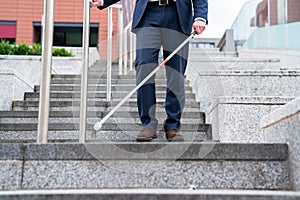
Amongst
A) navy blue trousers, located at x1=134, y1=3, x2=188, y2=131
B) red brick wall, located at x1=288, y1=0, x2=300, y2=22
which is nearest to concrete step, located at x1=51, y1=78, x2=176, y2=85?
navy blue trousers, located at x1=134, y1=3, x2=188, y2=131

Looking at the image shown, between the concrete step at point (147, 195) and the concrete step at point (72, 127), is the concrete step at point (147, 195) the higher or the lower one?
the lower one

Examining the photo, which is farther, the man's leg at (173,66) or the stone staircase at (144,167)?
the man's leg at (173,66)

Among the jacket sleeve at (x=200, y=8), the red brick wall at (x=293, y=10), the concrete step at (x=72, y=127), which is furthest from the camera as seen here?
the red brick wall at (x=293, y=10)

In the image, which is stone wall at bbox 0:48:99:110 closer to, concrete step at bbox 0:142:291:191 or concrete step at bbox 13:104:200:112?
concrete step at bbox 13:104:200:112

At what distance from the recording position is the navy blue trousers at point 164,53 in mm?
2811

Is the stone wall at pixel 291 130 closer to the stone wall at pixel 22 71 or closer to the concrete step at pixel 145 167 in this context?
the concrete step at pixel 145 167

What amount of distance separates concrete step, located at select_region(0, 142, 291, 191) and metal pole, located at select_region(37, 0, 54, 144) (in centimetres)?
13

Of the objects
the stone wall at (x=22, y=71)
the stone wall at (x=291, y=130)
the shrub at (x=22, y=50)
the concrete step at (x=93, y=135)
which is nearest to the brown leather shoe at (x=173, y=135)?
the concrete step at (x=93, y=135)

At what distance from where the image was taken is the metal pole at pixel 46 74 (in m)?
2.21

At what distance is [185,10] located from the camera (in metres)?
2.88

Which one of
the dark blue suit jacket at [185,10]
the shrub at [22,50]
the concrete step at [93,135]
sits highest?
the shrub at [22,50]

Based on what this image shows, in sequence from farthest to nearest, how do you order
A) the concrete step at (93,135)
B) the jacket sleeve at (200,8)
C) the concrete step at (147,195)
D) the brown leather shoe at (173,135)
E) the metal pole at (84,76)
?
the concrete step at (93,135), the jacket sleeve at (200,8), the brown leather shoe at (173,135), the metal pole at (84,76), the concrete step at (147,195)

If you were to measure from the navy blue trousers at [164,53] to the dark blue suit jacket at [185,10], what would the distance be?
4 cm

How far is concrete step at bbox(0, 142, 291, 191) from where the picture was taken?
2.07 m
